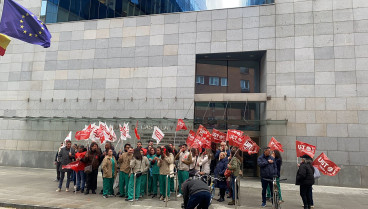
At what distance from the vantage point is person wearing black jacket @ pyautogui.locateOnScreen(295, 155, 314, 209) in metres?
9.53

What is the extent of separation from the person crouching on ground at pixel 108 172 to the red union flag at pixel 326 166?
306 inches

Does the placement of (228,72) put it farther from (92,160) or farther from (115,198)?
(115,198)

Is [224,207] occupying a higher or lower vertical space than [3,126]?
lower

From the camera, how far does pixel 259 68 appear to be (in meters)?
19.5

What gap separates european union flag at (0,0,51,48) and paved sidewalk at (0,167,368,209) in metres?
5.77

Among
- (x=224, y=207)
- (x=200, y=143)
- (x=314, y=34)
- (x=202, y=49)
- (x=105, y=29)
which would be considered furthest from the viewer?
(x=105, y=29)

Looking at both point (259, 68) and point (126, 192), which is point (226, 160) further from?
point (259, 68)

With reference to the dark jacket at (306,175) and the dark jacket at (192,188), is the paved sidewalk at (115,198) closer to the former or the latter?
the dark jacket at (306,175)

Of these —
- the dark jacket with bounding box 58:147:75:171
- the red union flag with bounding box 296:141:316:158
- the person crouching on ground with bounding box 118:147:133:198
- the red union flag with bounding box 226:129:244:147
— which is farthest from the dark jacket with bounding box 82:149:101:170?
the red union flag with bounding box 296:141:316:158

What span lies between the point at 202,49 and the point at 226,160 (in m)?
9.89

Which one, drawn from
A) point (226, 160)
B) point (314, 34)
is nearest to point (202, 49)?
point (314, 34)

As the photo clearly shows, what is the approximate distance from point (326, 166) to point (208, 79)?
1054 cm

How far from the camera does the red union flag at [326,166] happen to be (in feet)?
33.5

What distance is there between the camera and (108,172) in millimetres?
10977
